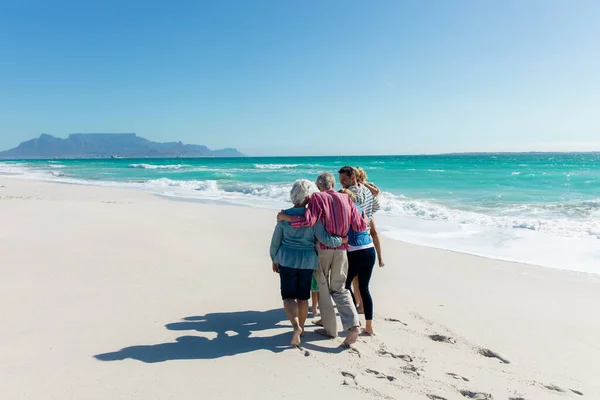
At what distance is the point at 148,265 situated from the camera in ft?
18.7

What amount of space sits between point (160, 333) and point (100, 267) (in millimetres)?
2265

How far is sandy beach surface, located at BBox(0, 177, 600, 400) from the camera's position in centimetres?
297

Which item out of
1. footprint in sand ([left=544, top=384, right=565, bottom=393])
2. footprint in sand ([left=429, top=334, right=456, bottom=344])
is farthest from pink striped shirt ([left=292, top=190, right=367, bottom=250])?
footprint in sand ([left=544, top=384, right=565, bottom=393])

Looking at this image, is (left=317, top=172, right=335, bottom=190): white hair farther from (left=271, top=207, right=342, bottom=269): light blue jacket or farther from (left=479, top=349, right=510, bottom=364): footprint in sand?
(left=479, top=349, right=510, bottom=364): footprint in sand

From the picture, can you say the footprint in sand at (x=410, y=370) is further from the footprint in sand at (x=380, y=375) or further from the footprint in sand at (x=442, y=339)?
the footprint in sand at (x=442, y=339)

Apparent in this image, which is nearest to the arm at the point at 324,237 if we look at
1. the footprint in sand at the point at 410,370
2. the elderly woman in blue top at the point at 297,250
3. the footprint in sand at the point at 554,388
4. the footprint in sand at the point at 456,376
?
the elderly woman in blue top at the point at 297,250

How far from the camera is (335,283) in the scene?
3713 millimetres

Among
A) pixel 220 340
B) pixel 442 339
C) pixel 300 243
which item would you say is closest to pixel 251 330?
pixel 220 340

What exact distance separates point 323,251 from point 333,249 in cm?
10

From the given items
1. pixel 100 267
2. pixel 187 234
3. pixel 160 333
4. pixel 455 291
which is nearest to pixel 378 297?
pixel 455 291

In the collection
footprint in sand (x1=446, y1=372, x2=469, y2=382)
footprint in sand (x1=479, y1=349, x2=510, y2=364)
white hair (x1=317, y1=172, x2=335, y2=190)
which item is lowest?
footprint in sand (x1=479, y1=349, x2=510, y2=364)

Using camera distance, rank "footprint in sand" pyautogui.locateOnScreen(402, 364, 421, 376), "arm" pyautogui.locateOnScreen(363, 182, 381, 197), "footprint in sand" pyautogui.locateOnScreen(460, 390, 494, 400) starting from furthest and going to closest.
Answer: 1. "arm" pyautogui.locateOnScreen(363, 182, 381, 197)
2. "footprint in sand" pyautogui.locateOnScreen(402, 364, 421, 376)
3. "footprint in sand" pyautogui.locateOnScreen(460, 390, 494, 400)

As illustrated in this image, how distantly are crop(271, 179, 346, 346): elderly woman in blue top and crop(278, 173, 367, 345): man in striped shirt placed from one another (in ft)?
0.24

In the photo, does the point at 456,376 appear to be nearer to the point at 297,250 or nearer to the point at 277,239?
the point at 297,250
